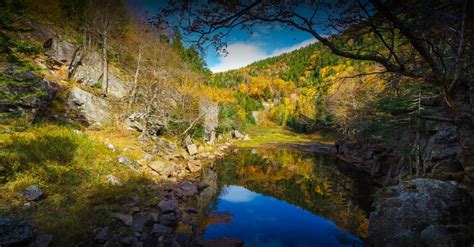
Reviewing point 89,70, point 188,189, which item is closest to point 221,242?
point 188,189

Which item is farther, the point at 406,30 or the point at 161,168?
the point at 161,168

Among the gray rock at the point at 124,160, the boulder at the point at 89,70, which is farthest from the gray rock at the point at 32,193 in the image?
the boulder at the point at 89,70

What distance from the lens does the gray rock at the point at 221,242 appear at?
845 cm

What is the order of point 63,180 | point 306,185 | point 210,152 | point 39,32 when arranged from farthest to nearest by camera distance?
1. point 210,152
2. point 39,32
3. point 306,185
4. point 63,180

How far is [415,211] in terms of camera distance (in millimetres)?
7625

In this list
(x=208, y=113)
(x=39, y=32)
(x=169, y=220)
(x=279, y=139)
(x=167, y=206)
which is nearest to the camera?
(x=169, y=220)

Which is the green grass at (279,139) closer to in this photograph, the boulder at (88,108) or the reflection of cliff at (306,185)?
the reflection of cliff at (306,185)

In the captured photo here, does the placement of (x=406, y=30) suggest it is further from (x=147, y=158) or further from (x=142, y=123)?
(x=142, y=123)

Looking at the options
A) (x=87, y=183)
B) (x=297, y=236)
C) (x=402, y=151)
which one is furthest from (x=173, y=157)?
(x=402, y=151)

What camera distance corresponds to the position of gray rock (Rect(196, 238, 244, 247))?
8445mm

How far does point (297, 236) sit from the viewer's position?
1071cm

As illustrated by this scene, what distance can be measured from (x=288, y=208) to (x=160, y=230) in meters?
8.57

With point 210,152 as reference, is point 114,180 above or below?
above

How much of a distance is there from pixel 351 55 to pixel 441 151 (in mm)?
13849
